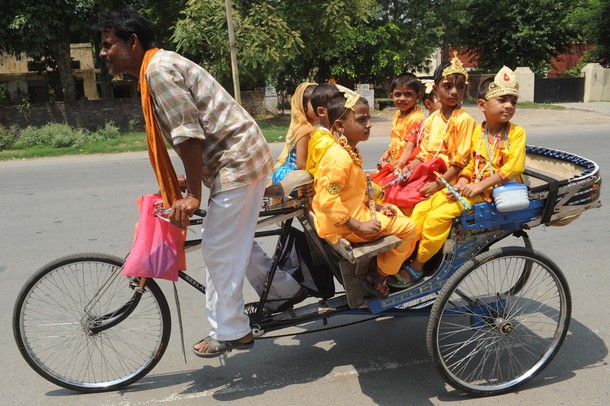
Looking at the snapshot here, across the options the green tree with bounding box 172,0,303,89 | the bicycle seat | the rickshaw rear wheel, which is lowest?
the rickshaw rear wheel

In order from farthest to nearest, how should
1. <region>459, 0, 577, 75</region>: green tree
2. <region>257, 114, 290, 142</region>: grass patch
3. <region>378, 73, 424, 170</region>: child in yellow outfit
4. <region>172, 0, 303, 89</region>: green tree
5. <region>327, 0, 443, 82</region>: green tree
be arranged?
<region>459, 0, 577, 75</region>: green tree < <region>327, 0, 443, 82</region>: green tree < <region>172, 0, 303, 89</region>: green tree < <region>257, 114, 290, 142</region>: grass patch < <region>378, 73, 424, 170</region>: child in yellow outfit

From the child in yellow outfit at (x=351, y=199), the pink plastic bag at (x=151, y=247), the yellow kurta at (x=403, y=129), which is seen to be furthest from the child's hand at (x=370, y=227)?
the yellow kurta at (x=403, y=129)

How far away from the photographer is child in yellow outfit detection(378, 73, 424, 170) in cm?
403

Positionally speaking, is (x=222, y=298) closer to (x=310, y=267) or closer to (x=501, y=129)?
(x=310, y=267)

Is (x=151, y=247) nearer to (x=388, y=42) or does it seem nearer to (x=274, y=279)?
(x=274, y=279)

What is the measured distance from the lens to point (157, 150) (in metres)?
2.51

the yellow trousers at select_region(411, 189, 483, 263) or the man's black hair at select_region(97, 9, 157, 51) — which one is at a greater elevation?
the man's black hair at select_region(97, 9, 157, 51)

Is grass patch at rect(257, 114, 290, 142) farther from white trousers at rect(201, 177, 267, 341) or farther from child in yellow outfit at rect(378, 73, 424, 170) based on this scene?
white trousers at rect(201, 177, 267, 341)

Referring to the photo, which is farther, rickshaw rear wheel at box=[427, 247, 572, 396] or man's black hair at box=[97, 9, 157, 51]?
rickshaw rear wheel at box=[427, 247, 572, 396]

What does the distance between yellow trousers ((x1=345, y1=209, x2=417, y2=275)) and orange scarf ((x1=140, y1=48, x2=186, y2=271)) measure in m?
0.87

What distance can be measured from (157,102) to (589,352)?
273cm

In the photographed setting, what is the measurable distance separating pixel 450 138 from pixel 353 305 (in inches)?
50.6

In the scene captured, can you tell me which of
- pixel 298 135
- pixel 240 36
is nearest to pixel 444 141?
pixel 298 135

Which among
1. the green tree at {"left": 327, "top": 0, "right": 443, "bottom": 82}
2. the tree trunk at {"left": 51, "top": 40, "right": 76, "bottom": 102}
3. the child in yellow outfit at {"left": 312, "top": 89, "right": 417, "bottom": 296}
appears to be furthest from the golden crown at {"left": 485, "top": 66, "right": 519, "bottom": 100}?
the green tree at {"left": 327, "top": 0, "right": 443, "bottom": 82}
